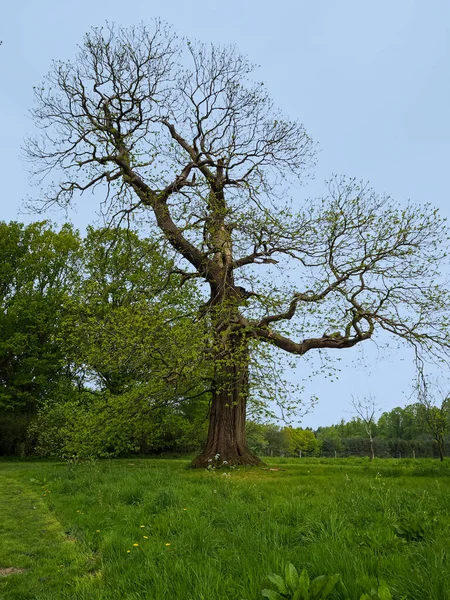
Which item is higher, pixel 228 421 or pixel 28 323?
pixel 28 323

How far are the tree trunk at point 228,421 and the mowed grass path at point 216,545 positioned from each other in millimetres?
6786

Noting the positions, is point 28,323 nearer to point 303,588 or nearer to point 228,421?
point 228,421

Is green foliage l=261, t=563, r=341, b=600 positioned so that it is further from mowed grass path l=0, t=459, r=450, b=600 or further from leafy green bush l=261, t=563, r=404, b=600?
mowed grass path l=0, t=459, r=450, b=600

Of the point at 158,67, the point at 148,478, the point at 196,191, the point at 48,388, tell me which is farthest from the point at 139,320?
the point at 48,388

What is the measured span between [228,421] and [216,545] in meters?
11.1

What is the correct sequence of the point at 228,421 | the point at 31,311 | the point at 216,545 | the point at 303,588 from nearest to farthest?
the point at 303,588
the point at 216,545
the point at 228,421
the point at 31,311

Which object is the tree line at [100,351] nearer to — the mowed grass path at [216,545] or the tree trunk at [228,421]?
the tree trunk at [228,421]

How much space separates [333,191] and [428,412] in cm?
1393

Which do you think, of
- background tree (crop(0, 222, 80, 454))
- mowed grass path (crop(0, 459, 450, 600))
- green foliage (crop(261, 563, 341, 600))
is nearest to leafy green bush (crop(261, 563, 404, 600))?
green foliage (crop(261, 563, 341, 600))

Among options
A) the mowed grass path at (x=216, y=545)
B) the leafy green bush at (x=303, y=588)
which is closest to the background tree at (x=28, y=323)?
the mowed grass path at (x=216, y=545)

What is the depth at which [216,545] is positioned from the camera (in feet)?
13.9

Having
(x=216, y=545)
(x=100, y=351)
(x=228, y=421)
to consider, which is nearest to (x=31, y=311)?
(x=100, y=351)

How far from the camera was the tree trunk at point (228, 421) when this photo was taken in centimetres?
1447

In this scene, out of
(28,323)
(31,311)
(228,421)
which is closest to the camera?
(228,421)
